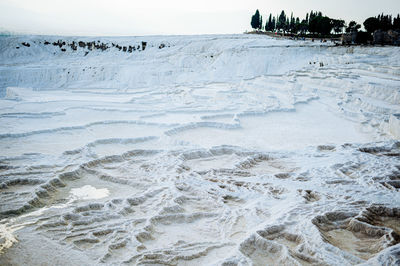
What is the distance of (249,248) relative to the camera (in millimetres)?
2723

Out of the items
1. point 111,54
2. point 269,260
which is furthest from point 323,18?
point 269,260

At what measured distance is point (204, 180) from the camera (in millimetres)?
4172

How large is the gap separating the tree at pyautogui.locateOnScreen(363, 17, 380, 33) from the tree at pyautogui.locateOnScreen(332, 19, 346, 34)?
169 inches

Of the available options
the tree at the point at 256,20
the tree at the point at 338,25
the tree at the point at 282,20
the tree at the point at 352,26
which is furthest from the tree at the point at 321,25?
the tree at the point at 256,20

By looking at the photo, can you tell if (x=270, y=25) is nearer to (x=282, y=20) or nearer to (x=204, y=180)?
(x=282, y=20)

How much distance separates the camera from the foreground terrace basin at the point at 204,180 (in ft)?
8.91

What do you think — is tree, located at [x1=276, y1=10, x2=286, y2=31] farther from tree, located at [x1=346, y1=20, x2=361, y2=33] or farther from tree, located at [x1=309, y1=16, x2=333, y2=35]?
tree, located at [x1=346, y1=20, x2=361, y2=33]

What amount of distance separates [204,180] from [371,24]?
32.1 metres

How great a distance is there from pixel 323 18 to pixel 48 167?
3422cm

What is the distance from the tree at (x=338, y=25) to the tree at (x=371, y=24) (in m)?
4.28

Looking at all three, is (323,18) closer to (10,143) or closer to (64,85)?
(64,85)

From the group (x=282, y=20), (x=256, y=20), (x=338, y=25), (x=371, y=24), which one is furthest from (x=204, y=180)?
(x=256, y=20)

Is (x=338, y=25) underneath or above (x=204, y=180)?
above

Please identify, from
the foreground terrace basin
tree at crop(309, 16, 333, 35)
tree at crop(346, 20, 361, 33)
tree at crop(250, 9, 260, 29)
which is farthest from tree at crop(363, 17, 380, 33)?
the foreground terrace basin
